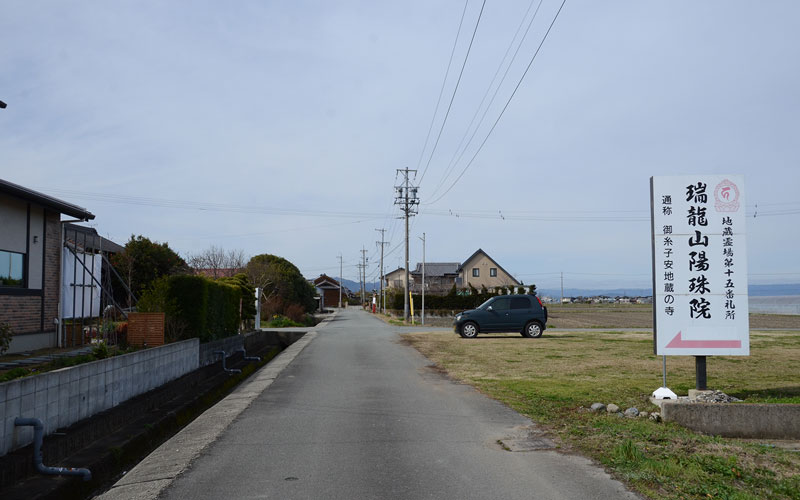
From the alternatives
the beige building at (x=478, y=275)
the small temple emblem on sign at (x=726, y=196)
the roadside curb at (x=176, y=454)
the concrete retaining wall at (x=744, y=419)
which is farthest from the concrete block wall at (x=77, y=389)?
the beige building at (x=478, y=275)

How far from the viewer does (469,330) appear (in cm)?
2517

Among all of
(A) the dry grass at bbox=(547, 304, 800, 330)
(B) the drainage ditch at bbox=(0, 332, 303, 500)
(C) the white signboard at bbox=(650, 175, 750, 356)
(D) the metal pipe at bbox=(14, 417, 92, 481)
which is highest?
(C) the white signboard at bbox=(650, 175, 750, 356)

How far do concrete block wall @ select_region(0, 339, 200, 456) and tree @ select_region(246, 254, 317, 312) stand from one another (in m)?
31.9

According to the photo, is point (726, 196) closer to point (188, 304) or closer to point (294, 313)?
point (188, 304)

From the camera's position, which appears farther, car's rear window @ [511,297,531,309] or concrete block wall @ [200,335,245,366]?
car's rear window @ [511,297,531,309]

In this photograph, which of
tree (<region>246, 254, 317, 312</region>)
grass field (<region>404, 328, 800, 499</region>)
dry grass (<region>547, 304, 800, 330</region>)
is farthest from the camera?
tree (<region>246, 254, 317, 312</region>)

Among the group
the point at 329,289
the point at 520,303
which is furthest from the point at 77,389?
the point at 329,289

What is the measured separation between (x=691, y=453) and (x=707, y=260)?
4.34 metres

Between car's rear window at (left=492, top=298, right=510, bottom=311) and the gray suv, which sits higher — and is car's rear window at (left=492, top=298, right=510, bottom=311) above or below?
above

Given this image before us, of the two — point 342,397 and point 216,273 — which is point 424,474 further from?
point 216,273

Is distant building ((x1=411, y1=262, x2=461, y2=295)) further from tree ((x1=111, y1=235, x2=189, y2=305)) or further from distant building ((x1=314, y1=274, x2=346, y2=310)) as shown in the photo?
tree ((x1=111, y1=235, x2=189, y2=305))

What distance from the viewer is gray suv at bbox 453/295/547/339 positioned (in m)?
24.9

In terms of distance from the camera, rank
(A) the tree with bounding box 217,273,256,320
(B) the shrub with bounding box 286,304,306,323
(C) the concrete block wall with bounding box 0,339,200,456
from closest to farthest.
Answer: (C) the concrete block wall with bounding box 0,339,200,456, (A) the tree with bounding box 217,273,256,320, (B) the shrub with bounding box 286,304,306,323

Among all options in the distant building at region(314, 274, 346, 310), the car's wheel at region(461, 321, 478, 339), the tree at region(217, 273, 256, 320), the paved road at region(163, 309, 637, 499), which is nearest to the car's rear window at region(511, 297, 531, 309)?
the car's wheel at region(461, 321, 478, 339)
